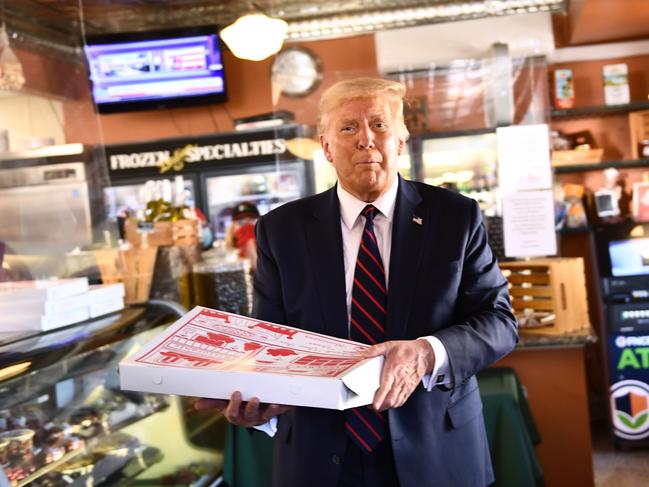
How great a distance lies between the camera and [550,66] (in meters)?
6.52

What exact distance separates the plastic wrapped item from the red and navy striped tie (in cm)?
→ 177

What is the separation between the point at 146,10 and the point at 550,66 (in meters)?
3.68

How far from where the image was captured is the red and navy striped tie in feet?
5.55

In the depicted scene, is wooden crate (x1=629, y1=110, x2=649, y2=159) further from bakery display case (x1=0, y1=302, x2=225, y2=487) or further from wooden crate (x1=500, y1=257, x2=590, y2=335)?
bakery display case (x1=0, y1=302, x2=225, y2=487)

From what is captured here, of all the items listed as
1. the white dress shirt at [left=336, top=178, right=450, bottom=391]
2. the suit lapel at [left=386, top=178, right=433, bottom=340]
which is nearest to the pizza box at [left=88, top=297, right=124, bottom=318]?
the white dress shirt at [left=336, top=178, right=450, bottom=391]

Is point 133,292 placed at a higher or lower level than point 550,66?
lower

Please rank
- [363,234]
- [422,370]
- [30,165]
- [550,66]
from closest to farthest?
[422,370], [363,234], [30,165], [550,66]

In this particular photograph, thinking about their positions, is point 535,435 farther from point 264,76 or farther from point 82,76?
point 264,76

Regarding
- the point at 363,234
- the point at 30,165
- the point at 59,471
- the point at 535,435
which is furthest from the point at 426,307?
the point at 535,435

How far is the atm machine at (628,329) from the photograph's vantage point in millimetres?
5062

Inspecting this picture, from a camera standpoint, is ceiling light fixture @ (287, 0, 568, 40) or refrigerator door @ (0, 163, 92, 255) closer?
refrigerator door @ (0, 163, 92, 255)

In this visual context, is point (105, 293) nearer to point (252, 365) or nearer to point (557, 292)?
point (252, 365)

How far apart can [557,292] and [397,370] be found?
2.34 m

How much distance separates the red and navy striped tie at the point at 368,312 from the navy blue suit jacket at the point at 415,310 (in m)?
0.03
